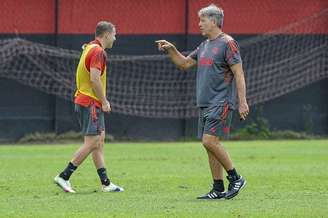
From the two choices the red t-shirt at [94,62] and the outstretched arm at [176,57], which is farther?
the red t-shirt at [94,62]

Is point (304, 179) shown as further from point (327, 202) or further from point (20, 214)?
point (20, 214)

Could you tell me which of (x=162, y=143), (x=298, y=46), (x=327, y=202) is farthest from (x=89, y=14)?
(x=327, y=202)

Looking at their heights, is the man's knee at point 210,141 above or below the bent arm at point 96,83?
below

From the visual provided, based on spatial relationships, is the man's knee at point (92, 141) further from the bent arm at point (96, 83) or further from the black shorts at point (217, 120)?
the black shorts at point (217, 120)

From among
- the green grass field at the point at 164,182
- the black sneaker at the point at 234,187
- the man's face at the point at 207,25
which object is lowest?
the green grass field at the point at 164,182

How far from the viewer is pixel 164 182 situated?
11953 millimetres

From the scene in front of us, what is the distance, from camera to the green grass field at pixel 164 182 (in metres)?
9.27

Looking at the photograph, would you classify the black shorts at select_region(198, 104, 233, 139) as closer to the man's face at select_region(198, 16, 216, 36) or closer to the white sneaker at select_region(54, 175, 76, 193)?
the man's face at select_region(198, 16, 216, 36)

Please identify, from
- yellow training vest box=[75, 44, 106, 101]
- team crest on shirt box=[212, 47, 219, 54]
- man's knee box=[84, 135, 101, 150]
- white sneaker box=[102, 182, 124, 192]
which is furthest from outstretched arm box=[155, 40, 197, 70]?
white sneaker box=[102, 182, 124, 192]

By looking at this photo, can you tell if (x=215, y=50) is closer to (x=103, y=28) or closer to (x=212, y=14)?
(x=212, y=14)

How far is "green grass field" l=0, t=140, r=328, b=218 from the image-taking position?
30.4 feet

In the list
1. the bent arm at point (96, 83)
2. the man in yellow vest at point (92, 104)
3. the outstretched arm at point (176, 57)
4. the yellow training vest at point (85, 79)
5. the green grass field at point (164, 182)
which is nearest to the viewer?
the green grass field at point (164, 182)

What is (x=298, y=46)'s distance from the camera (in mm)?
20922

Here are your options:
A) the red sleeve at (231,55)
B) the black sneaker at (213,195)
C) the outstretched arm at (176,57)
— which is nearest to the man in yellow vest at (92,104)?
the outstretched arm at (176,57)
